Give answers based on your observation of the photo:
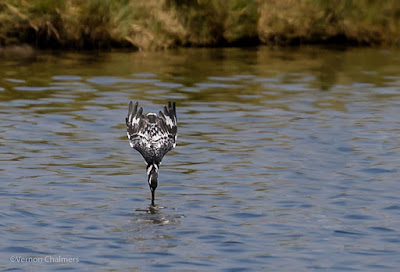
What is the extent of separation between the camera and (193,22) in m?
23.6

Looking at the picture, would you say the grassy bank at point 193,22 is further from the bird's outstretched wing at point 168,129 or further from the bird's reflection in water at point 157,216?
the bird's reflection in water at point 157,216

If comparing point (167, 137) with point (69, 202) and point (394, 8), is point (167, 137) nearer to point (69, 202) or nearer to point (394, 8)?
point (69, 202)

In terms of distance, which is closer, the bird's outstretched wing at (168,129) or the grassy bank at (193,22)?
the bird's outstretched wing at (168,129)

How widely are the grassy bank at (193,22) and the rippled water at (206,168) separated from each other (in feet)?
2.72

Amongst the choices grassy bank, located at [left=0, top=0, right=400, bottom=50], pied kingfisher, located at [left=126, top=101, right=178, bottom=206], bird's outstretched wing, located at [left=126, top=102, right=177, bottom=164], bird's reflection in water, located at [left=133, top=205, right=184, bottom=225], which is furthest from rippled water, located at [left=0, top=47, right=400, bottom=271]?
grassy bank, located at [left=0, top=0, right=400, bottom=50]

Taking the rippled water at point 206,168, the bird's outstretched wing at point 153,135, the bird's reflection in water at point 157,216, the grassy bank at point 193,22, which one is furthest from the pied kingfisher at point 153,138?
the grassy bank at point 193,22

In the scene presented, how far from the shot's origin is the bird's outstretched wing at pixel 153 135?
1049cm

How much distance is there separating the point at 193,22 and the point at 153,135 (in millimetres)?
13323

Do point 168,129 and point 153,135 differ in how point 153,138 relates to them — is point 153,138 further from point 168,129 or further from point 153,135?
point 168,129

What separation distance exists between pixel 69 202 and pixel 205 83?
9214mm

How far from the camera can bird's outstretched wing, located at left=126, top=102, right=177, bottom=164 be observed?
10.5m

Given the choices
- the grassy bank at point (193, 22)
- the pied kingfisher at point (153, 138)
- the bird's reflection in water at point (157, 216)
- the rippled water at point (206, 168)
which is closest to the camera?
the rippled water at point (206, 168)

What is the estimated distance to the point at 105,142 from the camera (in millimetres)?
14336

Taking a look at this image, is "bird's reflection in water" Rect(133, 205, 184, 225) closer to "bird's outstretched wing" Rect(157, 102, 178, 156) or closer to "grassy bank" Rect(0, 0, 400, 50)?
"bird's outstretched wing" Rect(157, 102, 178, 156)
